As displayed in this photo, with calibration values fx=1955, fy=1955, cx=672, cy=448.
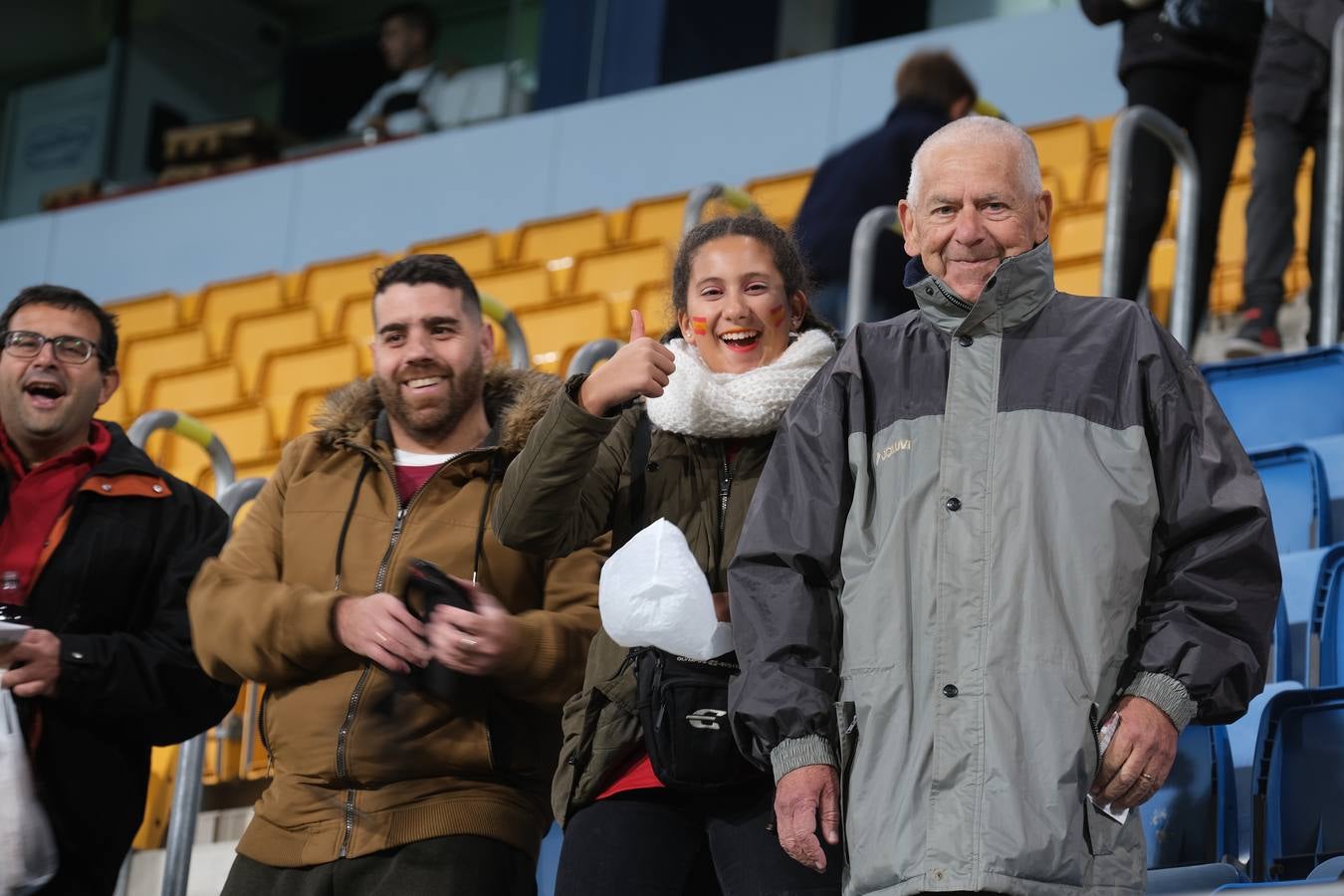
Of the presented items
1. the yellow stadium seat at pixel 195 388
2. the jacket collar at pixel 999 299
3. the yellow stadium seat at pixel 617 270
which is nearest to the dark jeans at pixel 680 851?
the jacket collar at pixel 999 299

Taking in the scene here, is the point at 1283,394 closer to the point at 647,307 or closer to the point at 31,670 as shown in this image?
the point at 31,670

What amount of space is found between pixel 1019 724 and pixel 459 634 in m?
0.83

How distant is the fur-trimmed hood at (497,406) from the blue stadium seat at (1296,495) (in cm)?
146

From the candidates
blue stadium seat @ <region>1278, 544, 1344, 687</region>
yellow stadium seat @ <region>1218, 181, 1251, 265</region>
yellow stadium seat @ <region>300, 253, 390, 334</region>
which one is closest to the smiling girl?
blue stadium seat @ <region>1278, 544, 1344, 687</region>

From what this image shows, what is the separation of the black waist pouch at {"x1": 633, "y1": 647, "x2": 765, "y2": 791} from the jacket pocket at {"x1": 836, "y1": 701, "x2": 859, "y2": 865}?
0.24 m

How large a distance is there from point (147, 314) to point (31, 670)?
6.15 metres

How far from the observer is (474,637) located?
8.23ft

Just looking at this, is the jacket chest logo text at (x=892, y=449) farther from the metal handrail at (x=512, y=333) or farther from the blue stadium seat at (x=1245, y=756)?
the metal handrail at (x=512, y=333)

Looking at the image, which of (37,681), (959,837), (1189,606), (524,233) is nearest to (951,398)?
(1189,606)

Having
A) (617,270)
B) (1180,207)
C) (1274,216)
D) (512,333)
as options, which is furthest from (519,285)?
(1274,216)

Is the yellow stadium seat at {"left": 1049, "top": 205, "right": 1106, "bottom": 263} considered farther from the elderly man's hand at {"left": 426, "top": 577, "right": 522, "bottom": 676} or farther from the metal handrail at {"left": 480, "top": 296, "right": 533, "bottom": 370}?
the elderly man's hand at {"left": 426, "top": 577, "right": 522, "bottom": 676}

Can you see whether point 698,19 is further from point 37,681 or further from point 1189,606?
point 1189,606

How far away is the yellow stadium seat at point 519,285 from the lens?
7105 mm

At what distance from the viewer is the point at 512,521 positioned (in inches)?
97.0
